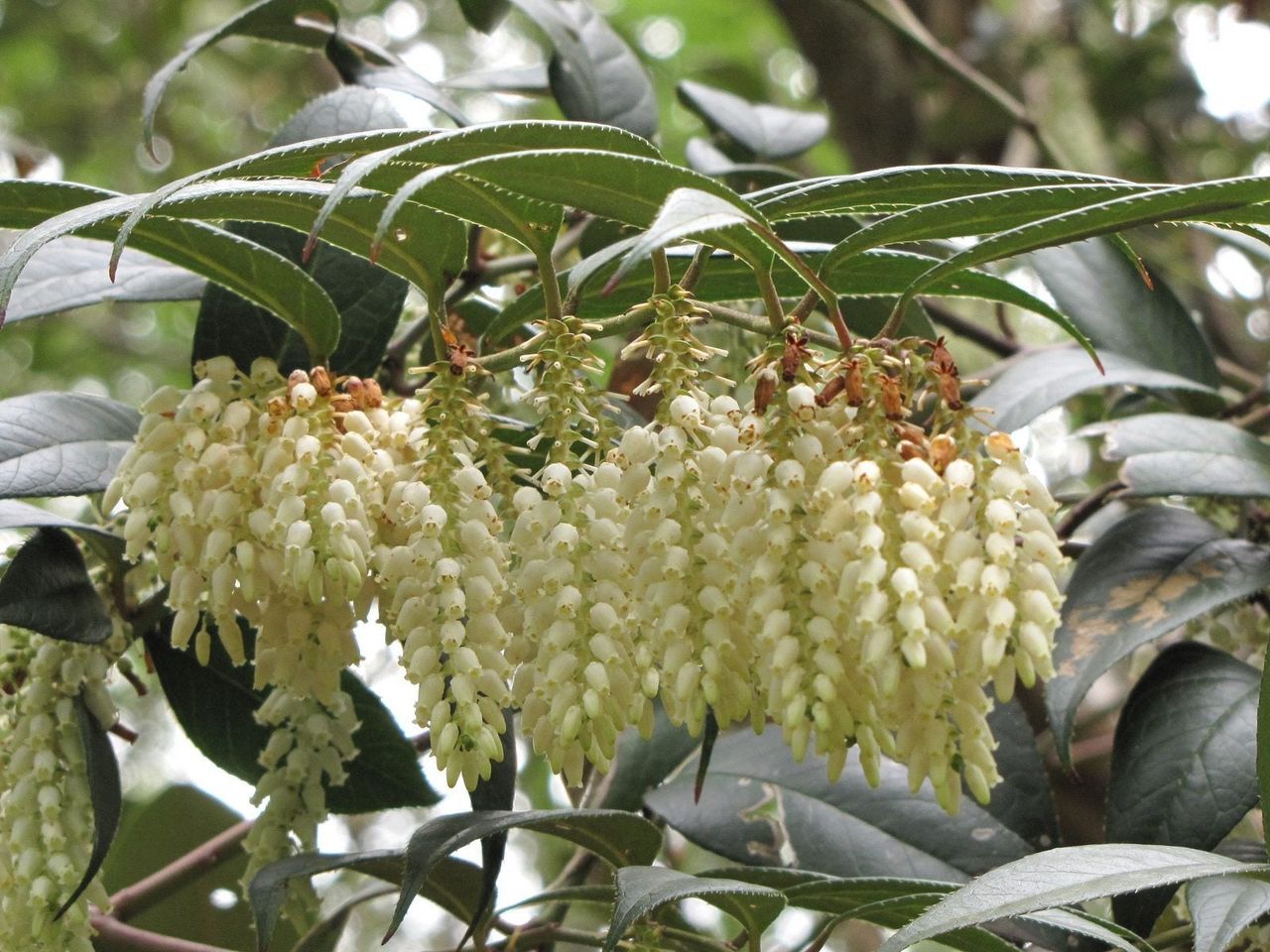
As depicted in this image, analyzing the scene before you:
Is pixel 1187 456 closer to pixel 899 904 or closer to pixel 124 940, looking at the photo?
pixel 899 904

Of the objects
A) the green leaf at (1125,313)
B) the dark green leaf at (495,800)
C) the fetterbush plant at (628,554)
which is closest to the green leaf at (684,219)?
the fetterbush plant at (628,554)

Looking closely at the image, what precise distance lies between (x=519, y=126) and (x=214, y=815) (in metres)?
1.19

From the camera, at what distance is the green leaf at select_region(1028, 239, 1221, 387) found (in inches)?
58.9

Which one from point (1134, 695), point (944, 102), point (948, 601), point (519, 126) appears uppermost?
point (944, 102)

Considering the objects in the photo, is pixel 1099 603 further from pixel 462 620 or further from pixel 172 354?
pixel 172 354

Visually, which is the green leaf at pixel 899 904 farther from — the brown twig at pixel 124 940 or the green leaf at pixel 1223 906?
the brown twig at pixel 124 940

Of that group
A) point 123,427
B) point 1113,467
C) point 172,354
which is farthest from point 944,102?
point 123,427

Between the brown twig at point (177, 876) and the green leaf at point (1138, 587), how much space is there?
0.87 metres

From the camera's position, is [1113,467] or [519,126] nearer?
[519,126]

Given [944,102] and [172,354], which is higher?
[944,102]

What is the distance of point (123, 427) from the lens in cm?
116

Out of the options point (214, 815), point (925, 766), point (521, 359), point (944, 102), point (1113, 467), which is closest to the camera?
point (925, 766)

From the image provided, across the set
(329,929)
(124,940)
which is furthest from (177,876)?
(329,929)

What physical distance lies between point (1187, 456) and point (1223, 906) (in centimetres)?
54
